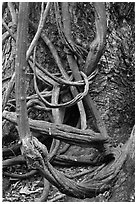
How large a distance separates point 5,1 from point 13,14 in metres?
0.06

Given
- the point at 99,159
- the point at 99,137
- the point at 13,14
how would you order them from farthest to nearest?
the point at 13,14
the point at 99,159
the point at 99,137

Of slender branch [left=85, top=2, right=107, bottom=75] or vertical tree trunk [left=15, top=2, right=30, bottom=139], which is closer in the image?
vertical tree trunk [left=15, top=2, right=30, bottom=139]

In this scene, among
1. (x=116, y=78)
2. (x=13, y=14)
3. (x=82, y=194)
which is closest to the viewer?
(x=82, y=194)

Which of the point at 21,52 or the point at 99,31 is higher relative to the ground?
the point at 99,31

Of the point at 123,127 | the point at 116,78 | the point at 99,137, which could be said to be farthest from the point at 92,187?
the point at 116,78

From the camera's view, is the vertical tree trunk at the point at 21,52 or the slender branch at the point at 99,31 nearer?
the vertical tree trunk at the point at 21,52

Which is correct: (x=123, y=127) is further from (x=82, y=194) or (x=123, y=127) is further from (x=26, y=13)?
(x=26, y=13)

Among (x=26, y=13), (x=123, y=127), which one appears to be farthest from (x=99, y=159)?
(x=26, y=13)

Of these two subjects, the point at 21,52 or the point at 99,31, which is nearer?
the point at 21,52

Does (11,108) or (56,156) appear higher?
(11,108)

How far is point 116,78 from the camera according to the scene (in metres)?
1.63

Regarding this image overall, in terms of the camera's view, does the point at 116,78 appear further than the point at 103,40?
Yes

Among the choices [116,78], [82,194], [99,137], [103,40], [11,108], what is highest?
[103,40]

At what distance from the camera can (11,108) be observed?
5.13ft
